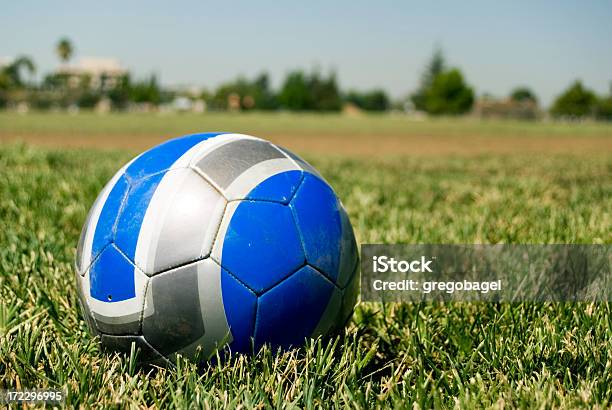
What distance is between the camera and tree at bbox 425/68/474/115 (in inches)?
3403

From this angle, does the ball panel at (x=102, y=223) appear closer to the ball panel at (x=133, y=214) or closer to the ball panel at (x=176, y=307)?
the ball panel at (x=133, y=214)

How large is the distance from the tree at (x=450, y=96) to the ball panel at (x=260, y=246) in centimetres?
8724

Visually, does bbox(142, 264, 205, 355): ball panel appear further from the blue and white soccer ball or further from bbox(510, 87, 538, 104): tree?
bbox(510, 87, 538, 104): tree

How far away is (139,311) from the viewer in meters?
2.04

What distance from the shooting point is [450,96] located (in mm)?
87125

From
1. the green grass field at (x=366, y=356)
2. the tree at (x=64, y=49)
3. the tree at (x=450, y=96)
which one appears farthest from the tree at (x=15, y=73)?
the green grass field at (x=366, y=356)

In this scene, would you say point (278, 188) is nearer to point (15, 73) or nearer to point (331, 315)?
point (331, 315)

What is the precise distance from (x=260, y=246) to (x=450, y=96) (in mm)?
89154

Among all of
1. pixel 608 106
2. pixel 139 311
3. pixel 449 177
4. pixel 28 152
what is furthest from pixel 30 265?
pixel 608 106

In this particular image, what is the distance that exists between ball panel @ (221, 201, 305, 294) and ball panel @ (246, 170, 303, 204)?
3cm

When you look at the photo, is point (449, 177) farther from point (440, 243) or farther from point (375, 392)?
point (375, 392)

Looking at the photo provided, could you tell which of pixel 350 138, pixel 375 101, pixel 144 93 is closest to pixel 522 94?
pixel 375 101

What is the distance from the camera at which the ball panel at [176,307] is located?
199cm

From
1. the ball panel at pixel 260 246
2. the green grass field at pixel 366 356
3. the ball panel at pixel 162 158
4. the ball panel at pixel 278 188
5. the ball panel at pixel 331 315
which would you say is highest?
the ball panel at pixel 162 158
